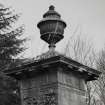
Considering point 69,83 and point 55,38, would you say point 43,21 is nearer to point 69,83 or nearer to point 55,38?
point 55,38

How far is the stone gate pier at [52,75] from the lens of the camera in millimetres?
4992

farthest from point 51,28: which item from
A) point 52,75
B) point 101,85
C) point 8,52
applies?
point 101,85

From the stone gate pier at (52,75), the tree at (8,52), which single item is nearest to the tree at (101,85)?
the tree at (8,52)

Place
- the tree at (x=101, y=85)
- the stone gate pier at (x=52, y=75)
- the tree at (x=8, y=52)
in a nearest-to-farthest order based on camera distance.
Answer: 1. the stone gate pier at (x=52, y=75)
2. the tree at (x=8, y=52)
3. the tree at (x=101, y=85)

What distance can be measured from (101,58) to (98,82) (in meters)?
2.98

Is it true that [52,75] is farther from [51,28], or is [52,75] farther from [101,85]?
[101,85]

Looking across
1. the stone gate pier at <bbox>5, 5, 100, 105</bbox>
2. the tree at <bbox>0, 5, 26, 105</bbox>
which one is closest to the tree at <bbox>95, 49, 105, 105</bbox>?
the tree at <bbox>0, 5, 26, 105</bbox>

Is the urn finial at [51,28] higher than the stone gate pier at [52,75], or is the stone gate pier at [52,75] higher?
the urn finial at [51,28]

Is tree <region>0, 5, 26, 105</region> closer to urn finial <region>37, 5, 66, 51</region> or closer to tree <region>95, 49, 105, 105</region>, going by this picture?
urn finial <region>37, 5, 66, 51</region>

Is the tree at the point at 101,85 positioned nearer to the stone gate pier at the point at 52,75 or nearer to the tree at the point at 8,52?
the tree at the point at 8,52

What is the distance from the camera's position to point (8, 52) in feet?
39.9

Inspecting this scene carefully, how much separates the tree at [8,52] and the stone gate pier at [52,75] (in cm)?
523

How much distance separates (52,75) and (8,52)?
7434 millimetres

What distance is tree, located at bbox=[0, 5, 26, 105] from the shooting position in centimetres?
1097
